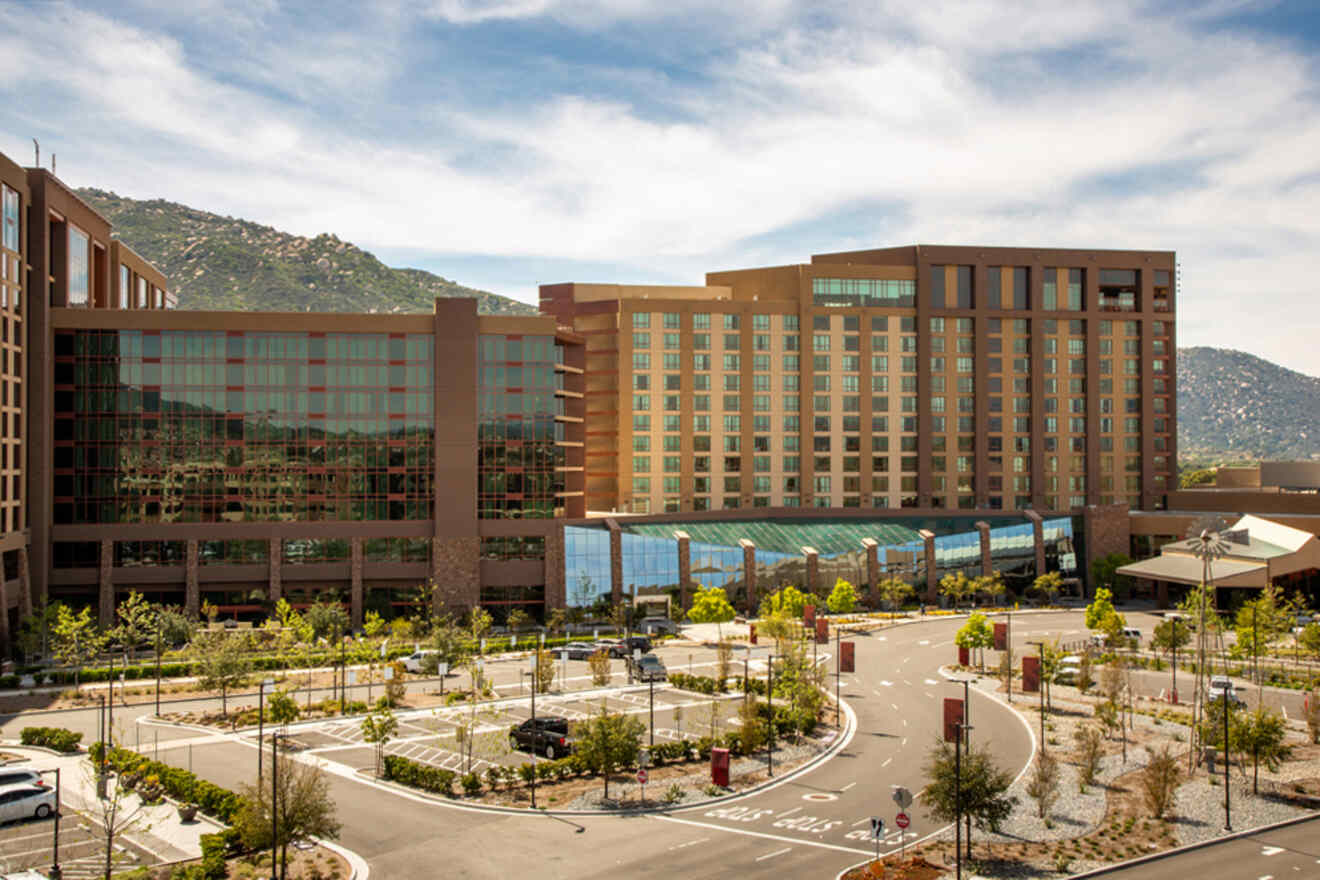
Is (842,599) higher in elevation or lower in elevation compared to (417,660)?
higher

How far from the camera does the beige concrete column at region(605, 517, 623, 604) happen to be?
99.6m

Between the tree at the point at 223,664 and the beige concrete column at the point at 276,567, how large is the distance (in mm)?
27098

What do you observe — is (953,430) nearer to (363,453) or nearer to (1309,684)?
(1309,684)

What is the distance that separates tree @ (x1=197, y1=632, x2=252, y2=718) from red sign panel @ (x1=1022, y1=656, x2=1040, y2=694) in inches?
2006

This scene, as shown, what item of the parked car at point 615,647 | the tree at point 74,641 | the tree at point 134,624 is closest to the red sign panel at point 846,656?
the parked car at point 615,647

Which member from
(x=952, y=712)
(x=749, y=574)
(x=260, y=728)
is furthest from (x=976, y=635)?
(x=260, y=728)

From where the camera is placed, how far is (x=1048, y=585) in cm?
11362

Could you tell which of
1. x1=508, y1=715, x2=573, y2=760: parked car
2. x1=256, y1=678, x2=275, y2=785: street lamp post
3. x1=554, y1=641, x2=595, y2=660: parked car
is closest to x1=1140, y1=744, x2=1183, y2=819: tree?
x1=508, y1=715, x2=573, y2=760: parked car

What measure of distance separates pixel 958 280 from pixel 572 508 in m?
58.3

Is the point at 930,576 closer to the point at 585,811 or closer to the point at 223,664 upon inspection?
the point at 223,664

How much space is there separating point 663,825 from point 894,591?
2767 inches

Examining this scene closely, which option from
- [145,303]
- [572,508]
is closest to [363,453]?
[572,508]

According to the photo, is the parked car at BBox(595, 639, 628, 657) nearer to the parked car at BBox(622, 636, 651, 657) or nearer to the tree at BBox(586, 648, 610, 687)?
the parked car at BBox(622, 636, 651, 657)

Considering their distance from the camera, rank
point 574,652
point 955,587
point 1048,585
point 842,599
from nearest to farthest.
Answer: point 574,652 → point 842,599 → point 955,587 → point 1048,585
